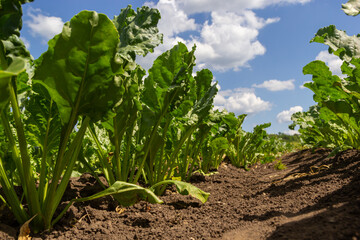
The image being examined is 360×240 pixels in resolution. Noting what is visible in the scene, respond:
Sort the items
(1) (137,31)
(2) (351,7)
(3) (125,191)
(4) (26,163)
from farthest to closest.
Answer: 1. (2) (351,7)
2. (1) (137,31)
3. (3) (125,191)
4. (4) (26,163)

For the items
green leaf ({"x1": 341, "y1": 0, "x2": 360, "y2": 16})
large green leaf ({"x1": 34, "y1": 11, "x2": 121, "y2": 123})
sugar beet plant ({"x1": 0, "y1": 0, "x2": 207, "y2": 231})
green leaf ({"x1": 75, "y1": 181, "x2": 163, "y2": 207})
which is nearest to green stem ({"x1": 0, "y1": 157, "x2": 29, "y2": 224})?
sugar beet plant ({"x1": 0, "y1": 0, "x2": 207, "y2": 231})

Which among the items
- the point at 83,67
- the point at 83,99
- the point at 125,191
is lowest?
the point at 125,191

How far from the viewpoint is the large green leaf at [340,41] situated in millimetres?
2744

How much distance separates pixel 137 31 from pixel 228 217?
143 cm

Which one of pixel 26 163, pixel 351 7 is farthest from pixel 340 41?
pixel 26 163

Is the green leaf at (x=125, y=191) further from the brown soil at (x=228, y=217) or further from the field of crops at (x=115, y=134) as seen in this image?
the brown soil at (x=228, y=217)

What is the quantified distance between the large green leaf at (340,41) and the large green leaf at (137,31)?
5.79 ft

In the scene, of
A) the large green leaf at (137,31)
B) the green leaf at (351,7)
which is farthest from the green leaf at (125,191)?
the green leaf at (351,7)

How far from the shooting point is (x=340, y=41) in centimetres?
→ 286

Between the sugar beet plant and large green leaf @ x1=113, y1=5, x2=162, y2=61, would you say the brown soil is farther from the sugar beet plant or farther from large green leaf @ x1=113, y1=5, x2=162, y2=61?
large green leaf @ x1=113, y1=5, x2=162, y2=61

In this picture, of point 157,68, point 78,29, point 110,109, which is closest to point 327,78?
point 157,68

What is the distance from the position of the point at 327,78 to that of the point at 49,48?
2.53 m

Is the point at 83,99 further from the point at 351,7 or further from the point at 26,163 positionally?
the point at 351,7

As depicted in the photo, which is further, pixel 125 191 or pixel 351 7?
pixel 351 7
